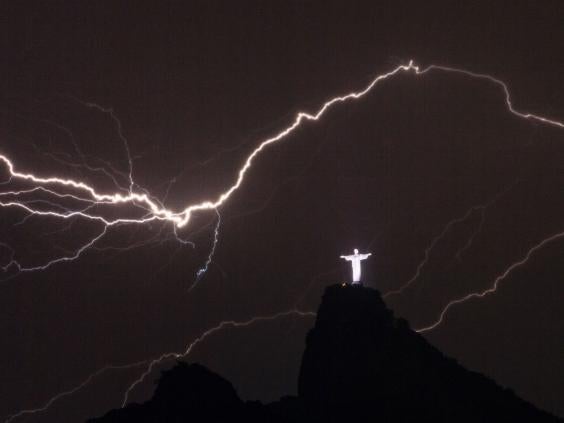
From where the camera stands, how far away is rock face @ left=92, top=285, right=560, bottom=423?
1263 cm

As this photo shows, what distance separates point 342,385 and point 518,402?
319 cm

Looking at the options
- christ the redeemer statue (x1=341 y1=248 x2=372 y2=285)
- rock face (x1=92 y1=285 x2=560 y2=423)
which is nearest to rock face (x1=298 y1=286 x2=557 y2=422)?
rock face (x1=92 y1=285 x2=560 y2=423)

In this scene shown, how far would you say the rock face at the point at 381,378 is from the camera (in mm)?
12633

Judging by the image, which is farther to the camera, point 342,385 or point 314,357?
point 314,357

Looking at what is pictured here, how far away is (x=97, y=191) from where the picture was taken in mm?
21359

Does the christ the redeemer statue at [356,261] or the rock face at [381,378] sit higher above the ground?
the christ the redeemer statue at [356,261]

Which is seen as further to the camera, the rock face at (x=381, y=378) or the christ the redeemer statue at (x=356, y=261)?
the christ the redeemer statue at (x=356, y=261)

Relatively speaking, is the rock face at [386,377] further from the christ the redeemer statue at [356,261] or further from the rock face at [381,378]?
the christ the redeemer statue at [356,261]

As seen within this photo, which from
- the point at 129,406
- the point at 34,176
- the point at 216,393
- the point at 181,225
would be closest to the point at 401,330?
the point at 216,393

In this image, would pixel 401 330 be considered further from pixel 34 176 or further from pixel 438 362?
pixel 34 176

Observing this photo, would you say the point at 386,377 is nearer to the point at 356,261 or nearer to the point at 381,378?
the point at 381,378

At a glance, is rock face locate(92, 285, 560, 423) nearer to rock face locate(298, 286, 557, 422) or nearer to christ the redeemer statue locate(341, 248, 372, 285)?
rock face locate(298, 286, 557, 422)

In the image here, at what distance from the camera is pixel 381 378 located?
12.9 metres

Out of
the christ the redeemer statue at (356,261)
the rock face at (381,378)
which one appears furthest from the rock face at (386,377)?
the christ the redeemer statue at (356,261)
